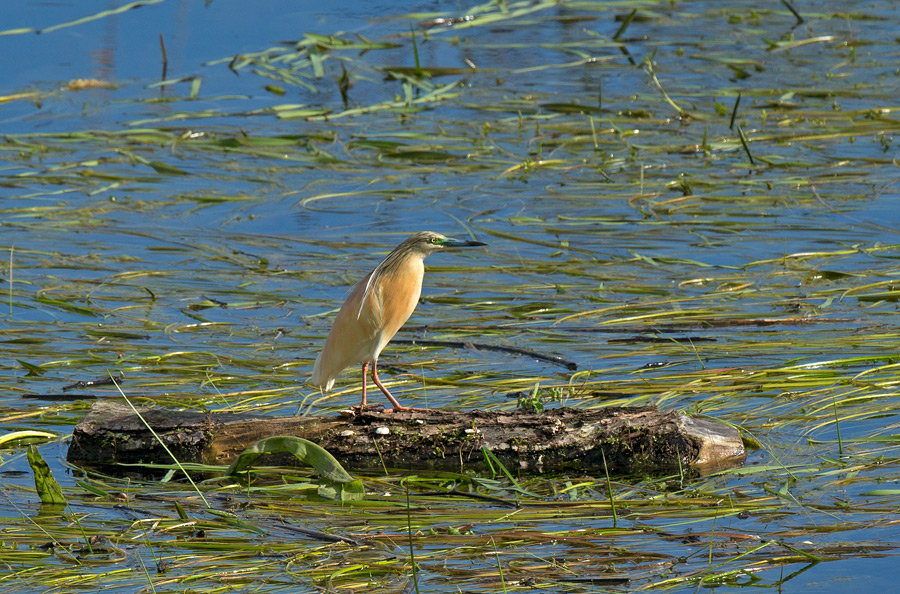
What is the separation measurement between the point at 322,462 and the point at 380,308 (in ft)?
2.23

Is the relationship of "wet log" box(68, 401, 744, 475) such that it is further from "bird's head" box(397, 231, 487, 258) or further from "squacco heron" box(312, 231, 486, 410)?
"bird's head" box(397, 231, 487, 258)

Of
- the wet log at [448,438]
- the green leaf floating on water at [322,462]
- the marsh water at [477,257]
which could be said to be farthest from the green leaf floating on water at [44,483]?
the green leaf floating on water at [322,462]

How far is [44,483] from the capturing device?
3.53 metres

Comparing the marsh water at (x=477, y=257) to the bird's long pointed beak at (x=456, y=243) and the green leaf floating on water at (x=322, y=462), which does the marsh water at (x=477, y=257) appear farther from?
the bird's long pointed beak at (x=456, y=243)

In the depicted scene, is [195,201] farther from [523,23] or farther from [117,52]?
[523,23]

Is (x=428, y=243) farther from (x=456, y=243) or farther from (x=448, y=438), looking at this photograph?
(x=448, y=438)

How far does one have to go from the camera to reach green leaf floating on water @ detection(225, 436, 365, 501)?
11.6 ft

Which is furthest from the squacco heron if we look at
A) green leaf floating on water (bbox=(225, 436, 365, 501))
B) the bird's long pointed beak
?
green leaf floating on water (bbox=(225, 436, 365, 501))

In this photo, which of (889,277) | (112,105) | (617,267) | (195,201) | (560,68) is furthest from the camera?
(560,68)

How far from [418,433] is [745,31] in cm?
777

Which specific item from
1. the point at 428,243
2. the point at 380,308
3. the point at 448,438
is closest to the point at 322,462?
the point at 448,438

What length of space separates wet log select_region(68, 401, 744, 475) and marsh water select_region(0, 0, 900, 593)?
95mm

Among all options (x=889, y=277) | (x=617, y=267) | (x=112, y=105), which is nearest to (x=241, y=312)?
(x=617, y=267)

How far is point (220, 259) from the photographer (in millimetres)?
6480
